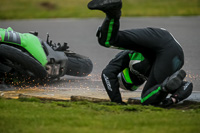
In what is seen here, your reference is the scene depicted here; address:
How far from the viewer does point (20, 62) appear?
24.9ft

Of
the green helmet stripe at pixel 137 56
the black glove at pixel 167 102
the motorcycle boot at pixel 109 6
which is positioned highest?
the motorcycle boot at pixel 109 6

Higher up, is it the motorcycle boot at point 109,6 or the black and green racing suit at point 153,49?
the motorcycle boot at point 109,6

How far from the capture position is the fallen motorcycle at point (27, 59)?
754cm

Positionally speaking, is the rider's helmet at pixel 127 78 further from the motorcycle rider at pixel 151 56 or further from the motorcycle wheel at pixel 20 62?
the motorcycle wheel at pixel 20 62

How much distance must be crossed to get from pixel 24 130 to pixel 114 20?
2.03 metres

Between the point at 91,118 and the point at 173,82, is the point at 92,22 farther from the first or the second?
the point at 91,118

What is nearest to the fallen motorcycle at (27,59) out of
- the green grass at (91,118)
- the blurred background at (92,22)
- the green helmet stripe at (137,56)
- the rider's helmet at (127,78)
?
the blurred background at (92,22)

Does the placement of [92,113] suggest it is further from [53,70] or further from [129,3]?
[129,3]

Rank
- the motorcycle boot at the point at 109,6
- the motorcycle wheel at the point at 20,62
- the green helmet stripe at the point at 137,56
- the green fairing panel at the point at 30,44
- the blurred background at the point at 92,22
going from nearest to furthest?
the motorcycle boot at the point at 109,6, the green helmet stripe at the point at 137,56, the motorcycle wheel at the point at 20,62, the green fairing panel at the point at 30,44, the blurred background at the point at 92,22

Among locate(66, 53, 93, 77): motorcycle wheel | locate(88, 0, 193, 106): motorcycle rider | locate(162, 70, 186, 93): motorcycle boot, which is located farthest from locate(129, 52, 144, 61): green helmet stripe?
locate(66, 53, 93, 77): motorcycle wheel

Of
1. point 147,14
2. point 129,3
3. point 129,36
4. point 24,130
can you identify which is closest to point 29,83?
point 129,36

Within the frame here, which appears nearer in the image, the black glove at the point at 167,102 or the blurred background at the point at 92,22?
the black glove at the point at 167,102

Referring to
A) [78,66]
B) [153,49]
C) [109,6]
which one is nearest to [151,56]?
[153,49]

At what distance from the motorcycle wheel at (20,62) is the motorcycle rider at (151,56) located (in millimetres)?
1691
